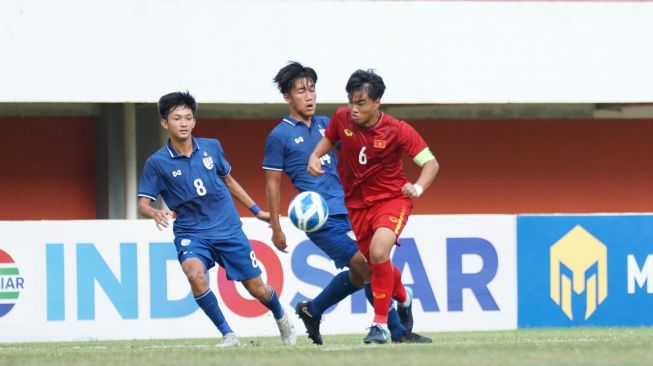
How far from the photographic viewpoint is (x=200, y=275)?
10.1 metres

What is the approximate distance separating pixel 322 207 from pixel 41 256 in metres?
5.13

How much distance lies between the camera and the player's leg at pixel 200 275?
10.1 m

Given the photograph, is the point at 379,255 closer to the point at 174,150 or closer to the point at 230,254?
the point at 230,254

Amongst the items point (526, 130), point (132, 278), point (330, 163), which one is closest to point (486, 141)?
point (526, 130)

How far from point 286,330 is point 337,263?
0.64m

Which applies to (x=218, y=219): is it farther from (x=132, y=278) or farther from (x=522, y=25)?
(x=522, y=25)

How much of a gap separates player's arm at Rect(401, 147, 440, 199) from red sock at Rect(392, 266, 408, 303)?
75cm

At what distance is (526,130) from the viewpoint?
2152 centimetres

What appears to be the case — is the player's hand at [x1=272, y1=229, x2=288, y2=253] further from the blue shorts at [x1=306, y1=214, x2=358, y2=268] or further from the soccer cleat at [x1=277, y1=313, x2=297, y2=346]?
the soccer cleat at [x1=277, y1=313, x2=297, y2=346]

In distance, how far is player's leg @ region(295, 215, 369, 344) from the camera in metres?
10.3

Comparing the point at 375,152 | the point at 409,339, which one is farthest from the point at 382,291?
the point at 375,152

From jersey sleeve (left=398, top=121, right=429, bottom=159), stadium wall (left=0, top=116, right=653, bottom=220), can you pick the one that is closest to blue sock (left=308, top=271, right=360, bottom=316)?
jersey sleeve (left=398, top=121, right=429, bottom=159)

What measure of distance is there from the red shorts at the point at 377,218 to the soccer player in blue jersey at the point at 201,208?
0.91 metres

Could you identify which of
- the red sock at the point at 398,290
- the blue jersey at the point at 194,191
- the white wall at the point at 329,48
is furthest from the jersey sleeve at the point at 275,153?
the white wall at the point at 329,48
